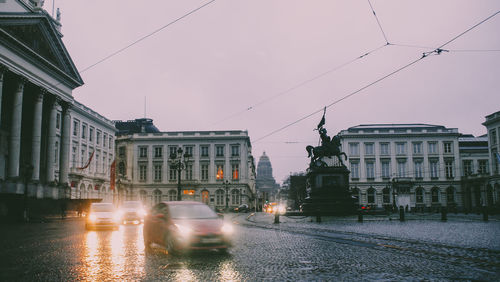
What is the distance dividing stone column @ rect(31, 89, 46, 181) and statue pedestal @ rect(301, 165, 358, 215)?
85.2ft

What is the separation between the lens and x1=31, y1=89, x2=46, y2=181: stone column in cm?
3962

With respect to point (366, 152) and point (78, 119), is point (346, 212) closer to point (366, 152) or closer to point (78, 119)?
point (78, 119)

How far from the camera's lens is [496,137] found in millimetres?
64875

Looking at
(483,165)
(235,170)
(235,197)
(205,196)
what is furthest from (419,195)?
(205,196)

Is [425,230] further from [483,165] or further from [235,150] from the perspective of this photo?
[483,165]

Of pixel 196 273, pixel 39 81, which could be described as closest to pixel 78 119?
pixel 39 81

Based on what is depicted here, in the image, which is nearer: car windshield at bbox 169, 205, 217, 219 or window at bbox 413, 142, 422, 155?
car windshield at bbox 169, 205, 217, 219

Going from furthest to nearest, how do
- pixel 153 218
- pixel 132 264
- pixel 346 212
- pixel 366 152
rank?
pixel 366 152 < pixel 346 212 < pixel 153 218 < pixel 132 264

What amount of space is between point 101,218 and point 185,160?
62.1 m

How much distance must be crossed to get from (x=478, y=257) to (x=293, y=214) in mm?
29424

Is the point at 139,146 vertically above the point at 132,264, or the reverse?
the point at 139,146

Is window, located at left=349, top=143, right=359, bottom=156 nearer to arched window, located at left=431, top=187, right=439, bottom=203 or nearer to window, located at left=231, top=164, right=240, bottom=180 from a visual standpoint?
arched window, located at left=431, top=187, right=439, bottom=203

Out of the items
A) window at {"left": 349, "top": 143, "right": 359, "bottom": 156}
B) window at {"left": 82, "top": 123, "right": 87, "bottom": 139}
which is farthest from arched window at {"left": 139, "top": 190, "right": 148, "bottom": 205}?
window at {"left": 349, "top": 143, "right": 359, "bottom": 156}

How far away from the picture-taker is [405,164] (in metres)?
82.5
